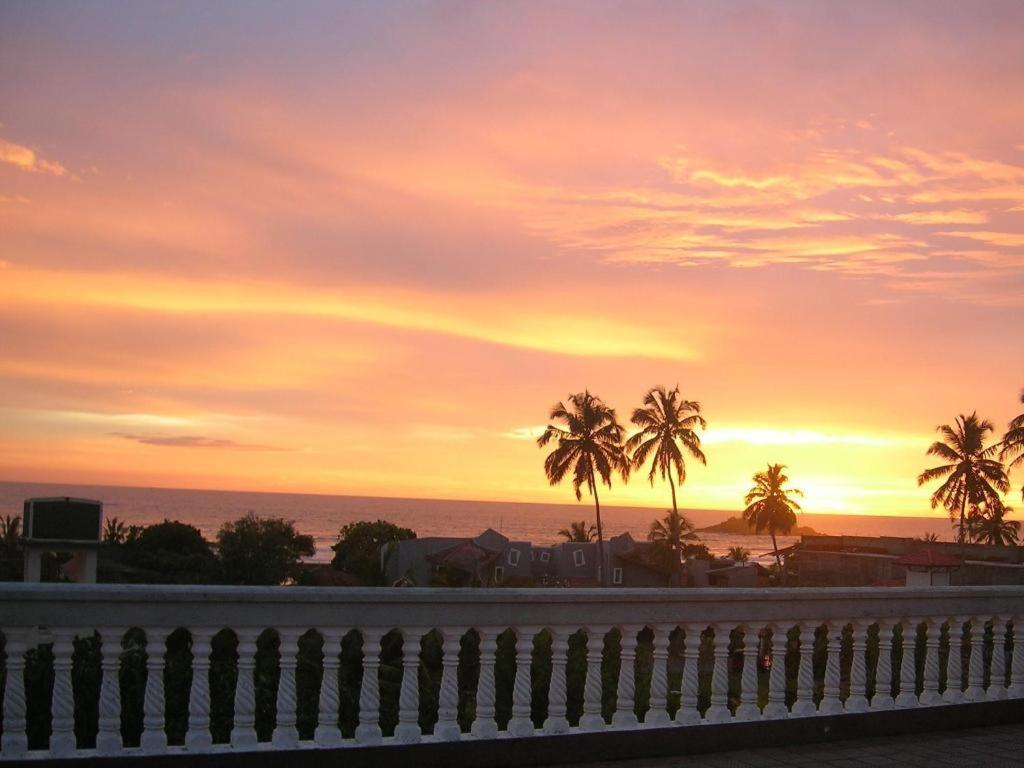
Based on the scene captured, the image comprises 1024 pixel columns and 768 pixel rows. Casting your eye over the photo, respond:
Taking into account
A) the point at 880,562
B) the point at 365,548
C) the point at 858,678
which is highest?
the point at 858,678

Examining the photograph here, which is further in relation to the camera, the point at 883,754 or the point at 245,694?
the point at 883,754

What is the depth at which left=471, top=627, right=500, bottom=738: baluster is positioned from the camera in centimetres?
570

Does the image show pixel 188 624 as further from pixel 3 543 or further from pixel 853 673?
pixel 3 543

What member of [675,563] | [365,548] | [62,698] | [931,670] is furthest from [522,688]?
[365,548]

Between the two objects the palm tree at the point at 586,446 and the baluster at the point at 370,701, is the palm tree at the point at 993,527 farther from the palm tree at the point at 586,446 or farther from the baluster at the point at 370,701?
the baluster at the point at 370,701

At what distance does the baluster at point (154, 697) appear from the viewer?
5152 millimetres

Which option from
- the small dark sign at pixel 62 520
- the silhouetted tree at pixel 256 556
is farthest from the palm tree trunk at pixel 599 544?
the small dark sign at pixel 62 520

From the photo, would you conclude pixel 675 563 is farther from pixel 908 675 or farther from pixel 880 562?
pixel 908 675

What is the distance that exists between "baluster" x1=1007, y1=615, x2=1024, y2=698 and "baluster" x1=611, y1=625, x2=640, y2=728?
128 inches

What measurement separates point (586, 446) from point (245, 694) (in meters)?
74.0

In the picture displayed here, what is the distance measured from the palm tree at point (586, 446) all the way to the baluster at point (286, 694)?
2891 inches

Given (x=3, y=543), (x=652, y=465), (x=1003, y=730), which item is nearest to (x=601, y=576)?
(x=652, y=465)

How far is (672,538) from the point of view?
8050 cm

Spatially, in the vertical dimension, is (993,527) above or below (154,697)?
below
